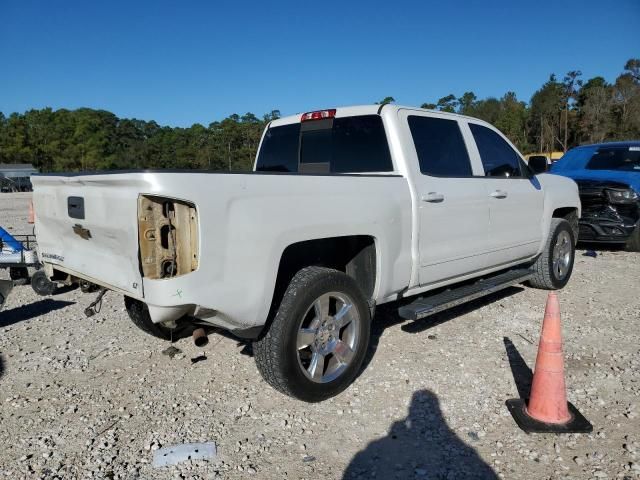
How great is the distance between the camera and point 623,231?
772 centimetres

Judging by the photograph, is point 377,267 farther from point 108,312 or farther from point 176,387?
point 108,312

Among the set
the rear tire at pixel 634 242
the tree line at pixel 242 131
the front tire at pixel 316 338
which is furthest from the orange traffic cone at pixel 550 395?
the tree line at pixel 242 131

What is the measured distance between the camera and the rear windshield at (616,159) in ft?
27.9

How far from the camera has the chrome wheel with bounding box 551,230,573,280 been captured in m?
5.83

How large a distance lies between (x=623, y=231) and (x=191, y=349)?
23.0ft

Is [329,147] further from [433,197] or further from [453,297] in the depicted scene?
[453,297]

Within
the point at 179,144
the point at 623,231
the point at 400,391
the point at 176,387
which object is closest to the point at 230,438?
the point at 176,387

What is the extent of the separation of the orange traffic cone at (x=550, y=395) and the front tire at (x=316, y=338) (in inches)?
43.7

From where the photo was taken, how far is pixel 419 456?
8.66 ft

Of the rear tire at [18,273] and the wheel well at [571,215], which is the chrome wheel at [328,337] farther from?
the rear tire at [18,273]

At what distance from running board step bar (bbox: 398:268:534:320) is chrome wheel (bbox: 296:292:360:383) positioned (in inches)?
18.2

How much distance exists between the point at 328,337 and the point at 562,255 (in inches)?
160

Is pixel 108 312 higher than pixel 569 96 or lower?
lower

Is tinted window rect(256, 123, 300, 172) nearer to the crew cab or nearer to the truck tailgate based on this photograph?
the truck tailgate
